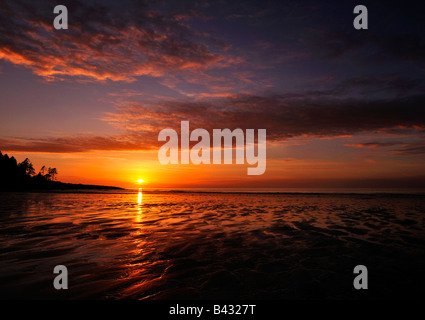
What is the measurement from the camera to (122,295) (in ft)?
13.8

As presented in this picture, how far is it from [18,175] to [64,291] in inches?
3945

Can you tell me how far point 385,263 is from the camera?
5984 millimetres

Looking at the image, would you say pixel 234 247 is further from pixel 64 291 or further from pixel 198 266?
pixel 64 291

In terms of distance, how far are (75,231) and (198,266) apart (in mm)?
6561
